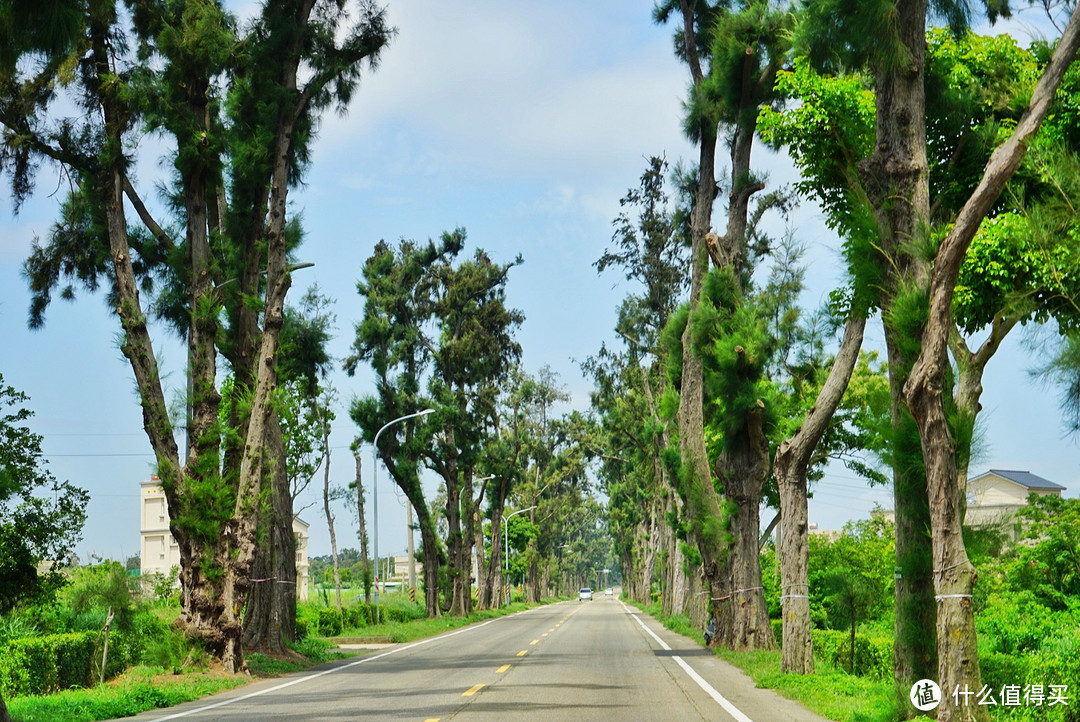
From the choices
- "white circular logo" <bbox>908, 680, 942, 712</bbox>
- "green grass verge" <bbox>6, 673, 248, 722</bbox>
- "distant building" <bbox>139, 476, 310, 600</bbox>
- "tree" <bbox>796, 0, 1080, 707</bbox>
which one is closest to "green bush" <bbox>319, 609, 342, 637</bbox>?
"green grass verge" <bbox>6, 673, 248, 722</bbox>

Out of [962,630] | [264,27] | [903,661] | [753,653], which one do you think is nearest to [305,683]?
[753,653]

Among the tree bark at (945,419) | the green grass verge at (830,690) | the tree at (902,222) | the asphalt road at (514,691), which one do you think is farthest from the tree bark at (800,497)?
the tree bark at (945,419)

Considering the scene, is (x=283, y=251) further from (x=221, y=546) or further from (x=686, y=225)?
(x=686, y=225)

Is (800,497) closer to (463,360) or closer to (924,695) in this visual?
(924,695)

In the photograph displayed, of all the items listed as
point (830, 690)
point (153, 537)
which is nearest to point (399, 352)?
point (830, 690)

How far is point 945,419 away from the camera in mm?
8992

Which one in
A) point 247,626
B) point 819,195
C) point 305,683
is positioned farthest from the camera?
point 247,626

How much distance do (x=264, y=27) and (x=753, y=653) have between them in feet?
53.9

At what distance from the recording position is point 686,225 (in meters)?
28.8

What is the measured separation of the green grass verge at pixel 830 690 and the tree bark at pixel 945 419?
1.42 metres

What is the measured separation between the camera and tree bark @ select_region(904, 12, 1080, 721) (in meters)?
8.48

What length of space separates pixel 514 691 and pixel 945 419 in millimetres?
7855

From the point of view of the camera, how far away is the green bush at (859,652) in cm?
1536

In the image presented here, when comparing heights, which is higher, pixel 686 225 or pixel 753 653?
pixel 686 225
